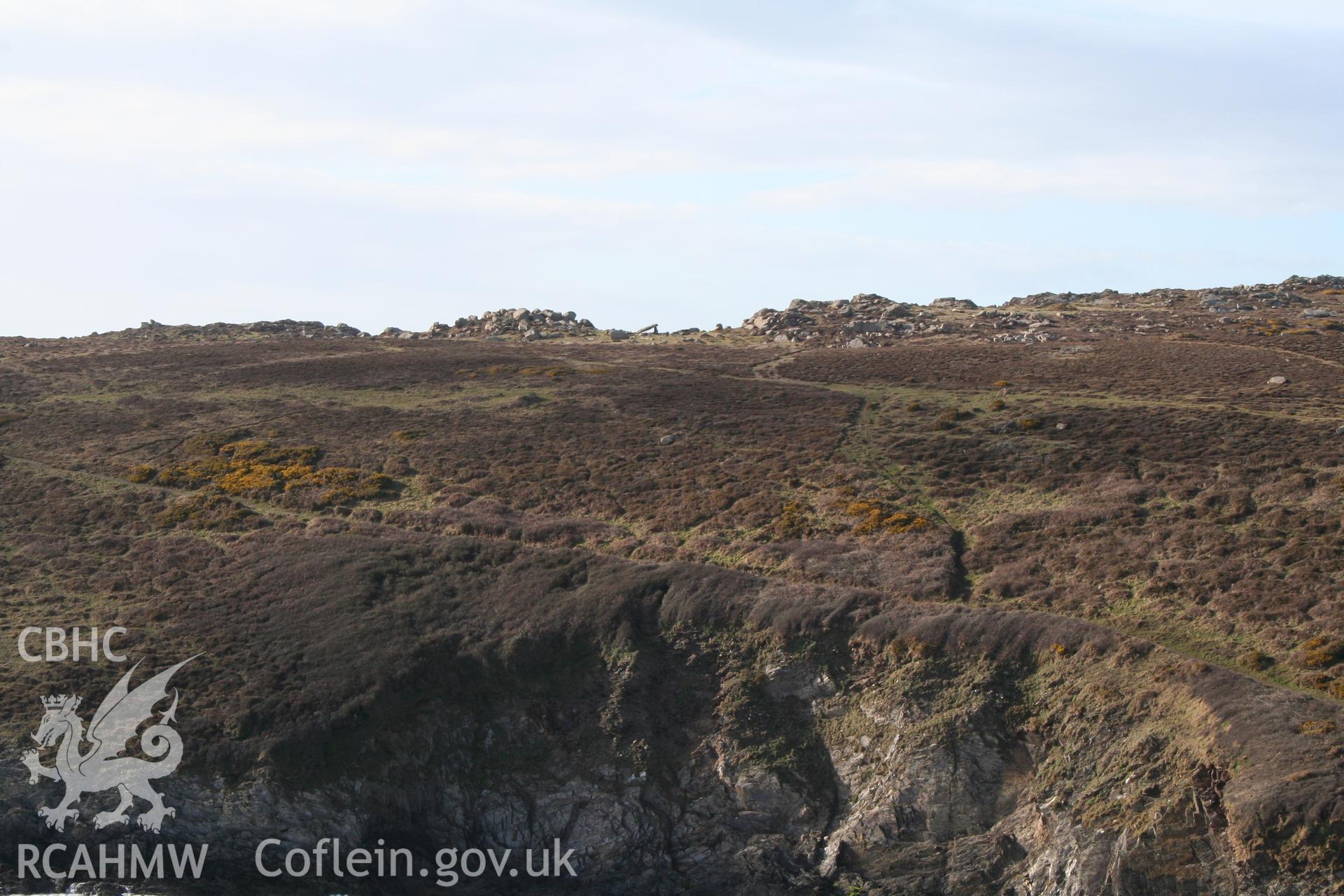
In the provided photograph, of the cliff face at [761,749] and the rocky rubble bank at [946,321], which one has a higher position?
the rocky rubble bank at [946,321]

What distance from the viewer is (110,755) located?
30562mm

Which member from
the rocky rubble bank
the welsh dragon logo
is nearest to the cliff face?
the welsh dragon logo

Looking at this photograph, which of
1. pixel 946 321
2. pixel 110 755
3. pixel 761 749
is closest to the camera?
pixel 110 755

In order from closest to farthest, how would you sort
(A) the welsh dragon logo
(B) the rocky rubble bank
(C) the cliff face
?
(C) the cliff face
(A) the welsh dragon logo
(B) the rocky rubble bank

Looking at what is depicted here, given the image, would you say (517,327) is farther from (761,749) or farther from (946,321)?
(761,749)

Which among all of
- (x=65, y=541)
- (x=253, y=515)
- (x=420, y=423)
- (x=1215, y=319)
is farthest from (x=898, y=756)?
(x=1215, y=319)

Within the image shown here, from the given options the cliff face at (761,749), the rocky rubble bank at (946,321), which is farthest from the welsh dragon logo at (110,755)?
the rocky rubble bank at (946,321)

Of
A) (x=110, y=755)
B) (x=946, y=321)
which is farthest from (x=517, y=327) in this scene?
(x=110, y=755)

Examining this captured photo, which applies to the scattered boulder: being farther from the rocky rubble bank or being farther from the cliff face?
the cliff face

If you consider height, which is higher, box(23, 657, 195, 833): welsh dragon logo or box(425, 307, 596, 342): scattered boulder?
box(425, 307, 596, 342): scattered boulder

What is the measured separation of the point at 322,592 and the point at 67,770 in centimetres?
1171

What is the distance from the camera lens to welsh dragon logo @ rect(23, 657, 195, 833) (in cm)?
2895

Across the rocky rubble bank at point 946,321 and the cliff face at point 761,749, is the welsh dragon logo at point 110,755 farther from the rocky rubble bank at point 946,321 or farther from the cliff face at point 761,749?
the rocky rubble bank at point 946,321

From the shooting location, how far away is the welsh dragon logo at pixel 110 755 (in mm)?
28953
